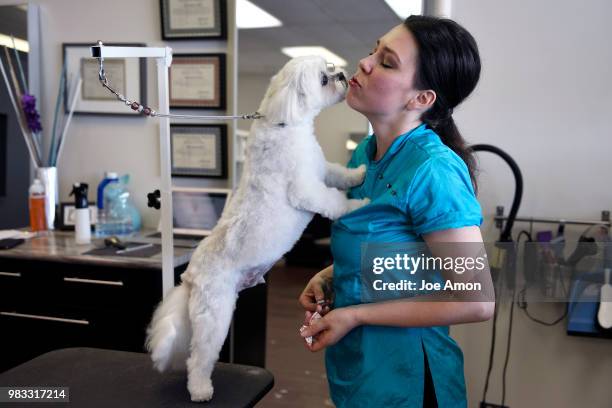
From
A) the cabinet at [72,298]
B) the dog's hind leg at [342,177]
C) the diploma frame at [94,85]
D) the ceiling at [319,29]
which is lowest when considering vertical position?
the cabinet at [72,298]

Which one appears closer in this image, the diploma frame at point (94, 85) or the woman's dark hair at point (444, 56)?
the woman's dark hair at point (444, 56)

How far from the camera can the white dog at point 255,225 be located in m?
1.04

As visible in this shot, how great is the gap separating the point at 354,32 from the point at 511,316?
1.45 meters

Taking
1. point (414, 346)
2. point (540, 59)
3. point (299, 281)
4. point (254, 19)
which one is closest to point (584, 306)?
point (540, 59)

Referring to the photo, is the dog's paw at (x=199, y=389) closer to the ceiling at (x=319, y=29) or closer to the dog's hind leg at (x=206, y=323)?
the dog's hind leg at (x=206, y=323)

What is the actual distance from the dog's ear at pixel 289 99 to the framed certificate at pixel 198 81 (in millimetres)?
1182

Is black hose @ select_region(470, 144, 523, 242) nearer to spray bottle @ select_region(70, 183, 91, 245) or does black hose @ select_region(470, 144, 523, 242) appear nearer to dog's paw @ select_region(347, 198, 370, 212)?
dog's paw @ select_region(347, 198, 370, 212)

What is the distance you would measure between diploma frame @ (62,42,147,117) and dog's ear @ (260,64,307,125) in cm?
143

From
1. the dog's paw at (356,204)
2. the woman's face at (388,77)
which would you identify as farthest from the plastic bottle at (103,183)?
the woman's face at (388,77)

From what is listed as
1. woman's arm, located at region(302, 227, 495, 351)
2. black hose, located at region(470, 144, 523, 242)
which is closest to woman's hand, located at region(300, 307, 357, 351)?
woman's arm, located at region(302, 227, 495, 351)

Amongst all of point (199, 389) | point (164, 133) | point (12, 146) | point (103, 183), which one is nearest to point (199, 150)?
point (103, 183)

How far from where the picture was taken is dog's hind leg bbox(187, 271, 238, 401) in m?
1.04

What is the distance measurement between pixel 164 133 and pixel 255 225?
31 cm

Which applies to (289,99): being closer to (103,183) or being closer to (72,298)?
(72,298)
